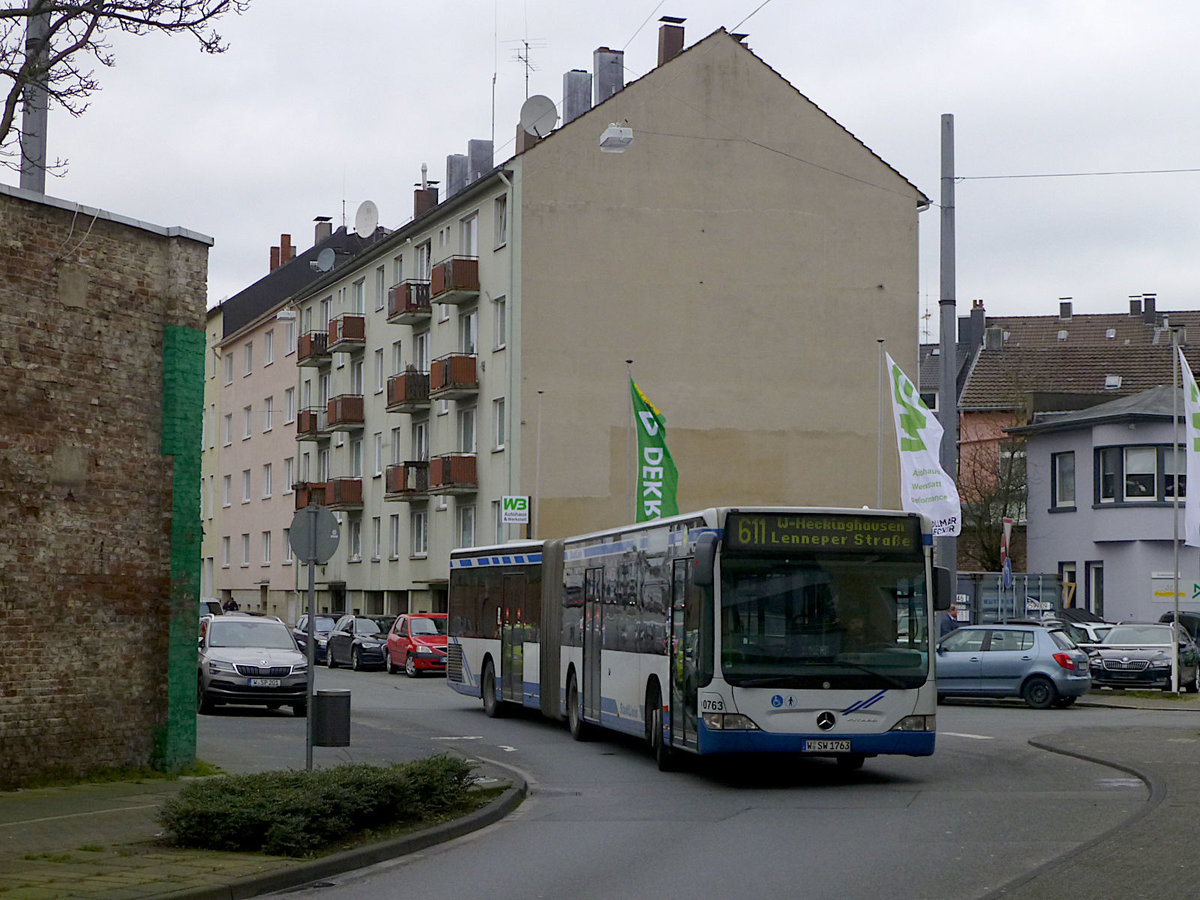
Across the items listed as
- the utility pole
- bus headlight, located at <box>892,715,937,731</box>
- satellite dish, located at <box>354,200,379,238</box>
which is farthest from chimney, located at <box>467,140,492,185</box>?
bus headlight, located at <box>892,715,937,731</box>

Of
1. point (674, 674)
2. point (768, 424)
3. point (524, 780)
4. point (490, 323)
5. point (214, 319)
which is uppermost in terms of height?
point (214, 319)

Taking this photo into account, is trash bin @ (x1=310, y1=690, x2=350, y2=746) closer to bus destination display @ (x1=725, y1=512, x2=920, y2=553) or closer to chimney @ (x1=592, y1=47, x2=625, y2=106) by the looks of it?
bus destination display @ (x1=725, y1=512, x2=920, y2=553)

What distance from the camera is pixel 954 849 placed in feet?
39.0

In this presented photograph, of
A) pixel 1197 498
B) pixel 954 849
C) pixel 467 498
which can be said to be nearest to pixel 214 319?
pixel 467 498

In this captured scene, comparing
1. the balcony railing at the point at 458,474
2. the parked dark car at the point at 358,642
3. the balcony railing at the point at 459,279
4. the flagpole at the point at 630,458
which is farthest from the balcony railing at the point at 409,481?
the flagpole at the point at 630,458

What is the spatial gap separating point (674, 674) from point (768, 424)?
33170 mm

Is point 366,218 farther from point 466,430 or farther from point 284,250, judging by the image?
point 284,250

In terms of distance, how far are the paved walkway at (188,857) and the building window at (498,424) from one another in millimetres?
35426

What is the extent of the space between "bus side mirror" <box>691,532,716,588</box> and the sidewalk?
297 centimetres

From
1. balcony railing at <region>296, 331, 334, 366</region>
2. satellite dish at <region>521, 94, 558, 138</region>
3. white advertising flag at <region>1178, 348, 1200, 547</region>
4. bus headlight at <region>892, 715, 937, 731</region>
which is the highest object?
satellite dish at <region>521, 94, 558, 138</region>

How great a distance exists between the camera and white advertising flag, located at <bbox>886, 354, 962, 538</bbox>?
2586cm

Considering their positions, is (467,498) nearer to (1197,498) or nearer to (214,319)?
(1197,498)

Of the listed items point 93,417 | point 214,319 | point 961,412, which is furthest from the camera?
point 214,319

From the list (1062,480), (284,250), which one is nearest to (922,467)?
(1062,480)
